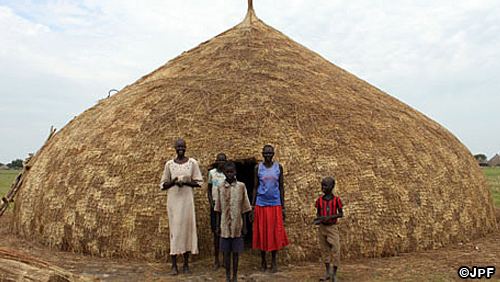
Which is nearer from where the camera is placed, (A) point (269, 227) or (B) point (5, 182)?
(A) point (269, 227)

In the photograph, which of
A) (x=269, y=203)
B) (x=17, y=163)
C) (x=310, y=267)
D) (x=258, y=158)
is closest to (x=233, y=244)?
(x=269, y=203)

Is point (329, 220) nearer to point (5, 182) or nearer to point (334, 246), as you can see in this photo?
point (334, 246)

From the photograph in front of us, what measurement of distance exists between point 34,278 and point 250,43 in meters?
6.88

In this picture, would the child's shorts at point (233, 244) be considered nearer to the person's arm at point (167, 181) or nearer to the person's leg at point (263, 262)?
the person's leg at point (263, 262)

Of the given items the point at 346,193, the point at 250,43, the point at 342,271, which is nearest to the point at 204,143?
the point at 346,193

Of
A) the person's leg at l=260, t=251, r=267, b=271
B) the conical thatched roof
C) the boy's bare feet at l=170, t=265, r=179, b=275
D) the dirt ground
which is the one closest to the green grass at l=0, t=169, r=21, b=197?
the conical thatched roof

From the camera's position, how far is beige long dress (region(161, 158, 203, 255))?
512cm

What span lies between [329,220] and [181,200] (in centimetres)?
197

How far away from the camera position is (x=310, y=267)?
216 inches

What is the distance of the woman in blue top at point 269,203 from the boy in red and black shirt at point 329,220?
59 centimetres

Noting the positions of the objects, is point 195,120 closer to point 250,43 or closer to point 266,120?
point 266,120

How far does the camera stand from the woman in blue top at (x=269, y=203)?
16.7 feet

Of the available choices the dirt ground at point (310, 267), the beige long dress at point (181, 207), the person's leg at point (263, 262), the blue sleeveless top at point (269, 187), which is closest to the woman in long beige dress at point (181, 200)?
the beige long dress at point (181, 207)

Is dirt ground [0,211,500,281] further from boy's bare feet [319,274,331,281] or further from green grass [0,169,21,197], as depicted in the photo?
green grass [0,169,21,197]
